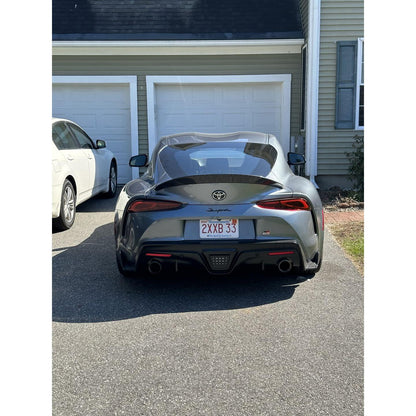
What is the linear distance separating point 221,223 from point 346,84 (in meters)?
7.39

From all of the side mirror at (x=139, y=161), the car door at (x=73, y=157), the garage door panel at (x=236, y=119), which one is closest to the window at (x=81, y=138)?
the car door at (x=73, y=157)

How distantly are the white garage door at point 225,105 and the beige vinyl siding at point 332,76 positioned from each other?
125 centimetres

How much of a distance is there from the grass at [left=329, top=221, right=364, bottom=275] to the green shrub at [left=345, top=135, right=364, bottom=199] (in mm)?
2695

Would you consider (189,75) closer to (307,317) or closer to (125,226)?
(125,226)

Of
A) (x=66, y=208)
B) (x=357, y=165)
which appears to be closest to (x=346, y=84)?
(x=357, y=165)

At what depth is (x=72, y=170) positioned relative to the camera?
7.46 m

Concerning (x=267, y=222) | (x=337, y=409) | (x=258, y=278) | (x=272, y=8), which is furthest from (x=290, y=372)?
(x=272, y=8)

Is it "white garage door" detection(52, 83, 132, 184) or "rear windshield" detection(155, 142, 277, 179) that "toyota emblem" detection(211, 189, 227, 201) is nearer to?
"rear windshield" detection(155, 142, 277, 179)

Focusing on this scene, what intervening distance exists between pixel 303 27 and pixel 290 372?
386 inches

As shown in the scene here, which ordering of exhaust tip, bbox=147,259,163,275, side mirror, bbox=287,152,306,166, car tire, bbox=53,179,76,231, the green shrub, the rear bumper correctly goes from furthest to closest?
1. the green shrub
2. car tire, bbox=53,179,76,231
3. side mirror, bbox=287,152,306,166
4. exhaust tip, bbox=147,259,163,275
5. the rear bumper

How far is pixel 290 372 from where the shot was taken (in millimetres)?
3125

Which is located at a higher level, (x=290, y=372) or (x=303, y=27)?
(x=303, y=27)

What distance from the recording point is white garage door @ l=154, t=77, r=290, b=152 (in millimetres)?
11633

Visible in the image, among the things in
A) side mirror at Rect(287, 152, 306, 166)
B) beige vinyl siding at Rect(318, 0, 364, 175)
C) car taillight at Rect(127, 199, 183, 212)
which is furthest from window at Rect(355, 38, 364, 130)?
car taillight at Rect(127, 199, 183, 212)
